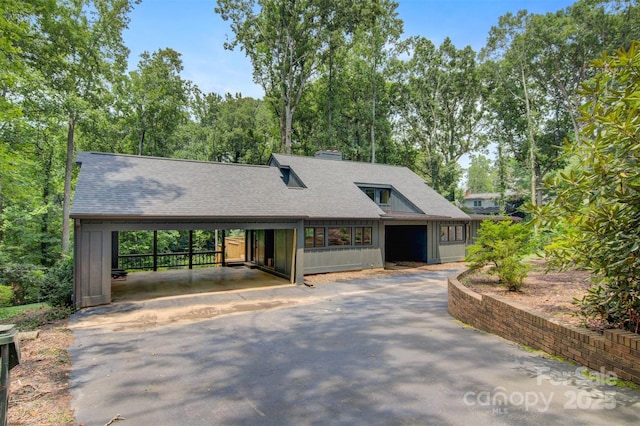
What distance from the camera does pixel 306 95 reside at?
1225 inches

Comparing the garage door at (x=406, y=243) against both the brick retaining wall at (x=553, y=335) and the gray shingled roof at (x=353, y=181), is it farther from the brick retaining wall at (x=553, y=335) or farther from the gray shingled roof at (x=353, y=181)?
the brick retaining wall at (x=553, y=335)

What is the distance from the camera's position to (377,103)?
31188 millimetres

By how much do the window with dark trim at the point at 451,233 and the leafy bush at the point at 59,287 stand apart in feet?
52.3

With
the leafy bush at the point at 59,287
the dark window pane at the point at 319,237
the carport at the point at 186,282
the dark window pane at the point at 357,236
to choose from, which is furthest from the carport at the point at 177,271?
the dark window pane at the point at 357,236

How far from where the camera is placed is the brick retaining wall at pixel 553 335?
4301 mm

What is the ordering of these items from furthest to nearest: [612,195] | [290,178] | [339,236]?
[290,178], [339,236], [612,195]

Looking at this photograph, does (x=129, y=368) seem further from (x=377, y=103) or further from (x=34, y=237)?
(x=377, y=103)

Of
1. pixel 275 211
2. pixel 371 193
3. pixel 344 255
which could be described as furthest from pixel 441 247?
pixel 275 211

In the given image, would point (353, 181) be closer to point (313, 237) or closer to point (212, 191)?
point (313, 237)

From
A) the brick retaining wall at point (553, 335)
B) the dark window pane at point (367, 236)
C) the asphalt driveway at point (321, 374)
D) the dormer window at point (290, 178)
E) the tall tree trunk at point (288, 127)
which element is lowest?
the asphalt driveway at point (321, 374)

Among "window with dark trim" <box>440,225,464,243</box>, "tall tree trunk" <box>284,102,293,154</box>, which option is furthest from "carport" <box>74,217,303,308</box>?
"tall tree trunk" <box>284,102,293,154</box>

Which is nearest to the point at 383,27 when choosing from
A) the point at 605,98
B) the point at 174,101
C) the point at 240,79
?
the point at 240,79

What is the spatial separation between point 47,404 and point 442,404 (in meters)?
4.76

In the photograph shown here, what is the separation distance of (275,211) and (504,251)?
7.21 m
